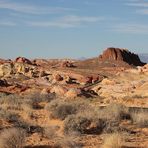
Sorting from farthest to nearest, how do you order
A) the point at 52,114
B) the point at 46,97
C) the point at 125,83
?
the point at 125,83, the point at 46,97, the point at 52,114

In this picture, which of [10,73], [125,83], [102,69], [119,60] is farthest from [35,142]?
[119,60]

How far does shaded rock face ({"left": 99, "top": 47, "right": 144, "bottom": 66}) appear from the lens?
87.7 metres

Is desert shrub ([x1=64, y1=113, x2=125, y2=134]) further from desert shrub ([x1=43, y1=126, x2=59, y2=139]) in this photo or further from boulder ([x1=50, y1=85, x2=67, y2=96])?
boulder ([x1=50, y1=85, x2=67, y2=96])

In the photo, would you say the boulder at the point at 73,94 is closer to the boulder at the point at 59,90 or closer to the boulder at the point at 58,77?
the boulder at the point at 59,90

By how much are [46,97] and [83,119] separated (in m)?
14.8

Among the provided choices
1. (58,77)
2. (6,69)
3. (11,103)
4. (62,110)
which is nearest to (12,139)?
(62,110)

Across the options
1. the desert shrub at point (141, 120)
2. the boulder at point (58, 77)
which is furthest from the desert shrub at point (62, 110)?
the boulder at point (58, 77)

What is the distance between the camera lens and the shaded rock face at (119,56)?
87.7 m

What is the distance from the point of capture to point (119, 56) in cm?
8800

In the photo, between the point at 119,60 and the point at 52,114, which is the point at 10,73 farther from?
the point at 52,114

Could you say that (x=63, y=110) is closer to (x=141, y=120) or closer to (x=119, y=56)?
(x=141, y=120)

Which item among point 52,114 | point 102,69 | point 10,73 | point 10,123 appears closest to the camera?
point 10,123

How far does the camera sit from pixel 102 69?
77750mm

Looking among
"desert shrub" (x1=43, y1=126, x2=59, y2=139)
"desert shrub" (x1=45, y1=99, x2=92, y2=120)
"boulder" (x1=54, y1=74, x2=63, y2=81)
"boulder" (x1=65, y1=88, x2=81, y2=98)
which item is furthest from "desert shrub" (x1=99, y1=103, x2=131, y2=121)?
"boulder" (x1=54, y1=74, x2=63, y2=81)
